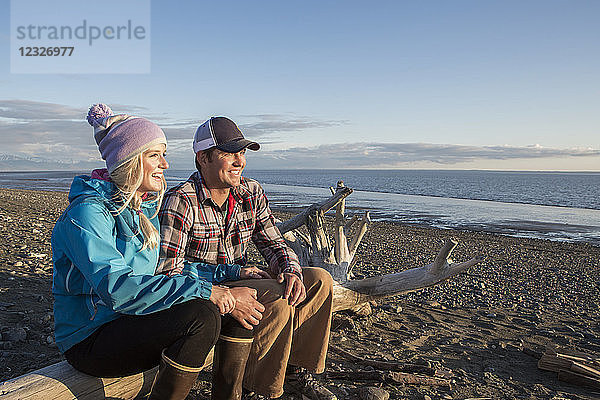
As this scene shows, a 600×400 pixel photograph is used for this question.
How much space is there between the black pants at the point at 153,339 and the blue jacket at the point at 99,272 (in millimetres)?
67

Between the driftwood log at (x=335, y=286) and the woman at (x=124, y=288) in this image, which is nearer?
the woman at (x=124, y=288)

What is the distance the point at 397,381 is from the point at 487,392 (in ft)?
2.90

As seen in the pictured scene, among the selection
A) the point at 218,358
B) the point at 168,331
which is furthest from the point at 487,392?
the point at 168,331

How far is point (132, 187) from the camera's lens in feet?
9.80

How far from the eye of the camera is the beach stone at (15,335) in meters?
4.76

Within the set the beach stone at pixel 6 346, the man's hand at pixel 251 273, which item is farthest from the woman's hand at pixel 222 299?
the beach stone at pixel 6 346

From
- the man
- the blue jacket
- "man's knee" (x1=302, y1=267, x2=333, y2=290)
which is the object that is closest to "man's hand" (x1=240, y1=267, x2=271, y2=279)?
the man

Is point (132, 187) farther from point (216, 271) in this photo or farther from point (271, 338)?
point (271, 338)

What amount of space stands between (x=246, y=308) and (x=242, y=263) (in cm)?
102

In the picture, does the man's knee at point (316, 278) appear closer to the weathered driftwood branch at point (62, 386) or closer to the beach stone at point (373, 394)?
the beach stone at point (373, 394)

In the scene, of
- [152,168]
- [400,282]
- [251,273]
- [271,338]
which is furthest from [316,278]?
[400,282]

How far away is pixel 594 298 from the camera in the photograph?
29.3 ft

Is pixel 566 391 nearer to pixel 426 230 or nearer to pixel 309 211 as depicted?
pixel 309 211

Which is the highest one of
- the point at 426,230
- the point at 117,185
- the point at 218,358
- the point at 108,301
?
the point at 117,185
